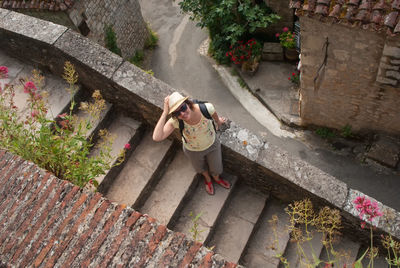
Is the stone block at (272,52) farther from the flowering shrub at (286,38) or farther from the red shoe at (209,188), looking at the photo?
the red shoe at (209,188)

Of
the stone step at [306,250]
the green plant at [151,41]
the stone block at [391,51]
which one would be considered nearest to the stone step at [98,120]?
the stone step at [306,250]

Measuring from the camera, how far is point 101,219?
2.78 meters

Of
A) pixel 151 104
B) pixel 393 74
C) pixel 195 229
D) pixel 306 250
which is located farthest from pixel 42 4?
pixel 306 250

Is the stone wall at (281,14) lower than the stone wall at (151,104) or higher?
higher

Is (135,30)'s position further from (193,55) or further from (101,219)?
(101,219)

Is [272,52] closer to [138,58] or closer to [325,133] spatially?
[325,133]

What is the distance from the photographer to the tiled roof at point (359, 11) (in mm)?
4551

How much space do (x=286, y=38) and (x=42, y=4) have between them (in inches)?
232

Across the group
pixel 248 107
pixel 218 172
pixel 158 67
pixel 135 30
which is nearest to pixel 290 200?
pixel 218 172

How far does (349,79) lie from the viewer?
6.32 metres

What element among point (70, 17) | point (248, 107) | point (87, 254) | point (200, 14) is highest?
point (200, 14)

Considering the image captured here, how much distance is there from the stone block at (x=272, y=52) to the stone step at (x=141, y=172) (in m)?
5.62

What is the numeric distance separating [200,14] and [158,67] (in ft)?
6.36

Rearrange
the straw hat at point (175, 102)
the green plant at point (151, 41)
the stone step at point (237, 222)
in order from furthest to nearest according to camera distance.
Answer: the green plant at point (151, 41) < the stone step at point (237, 222) < the straw hat at point (175, 102)
